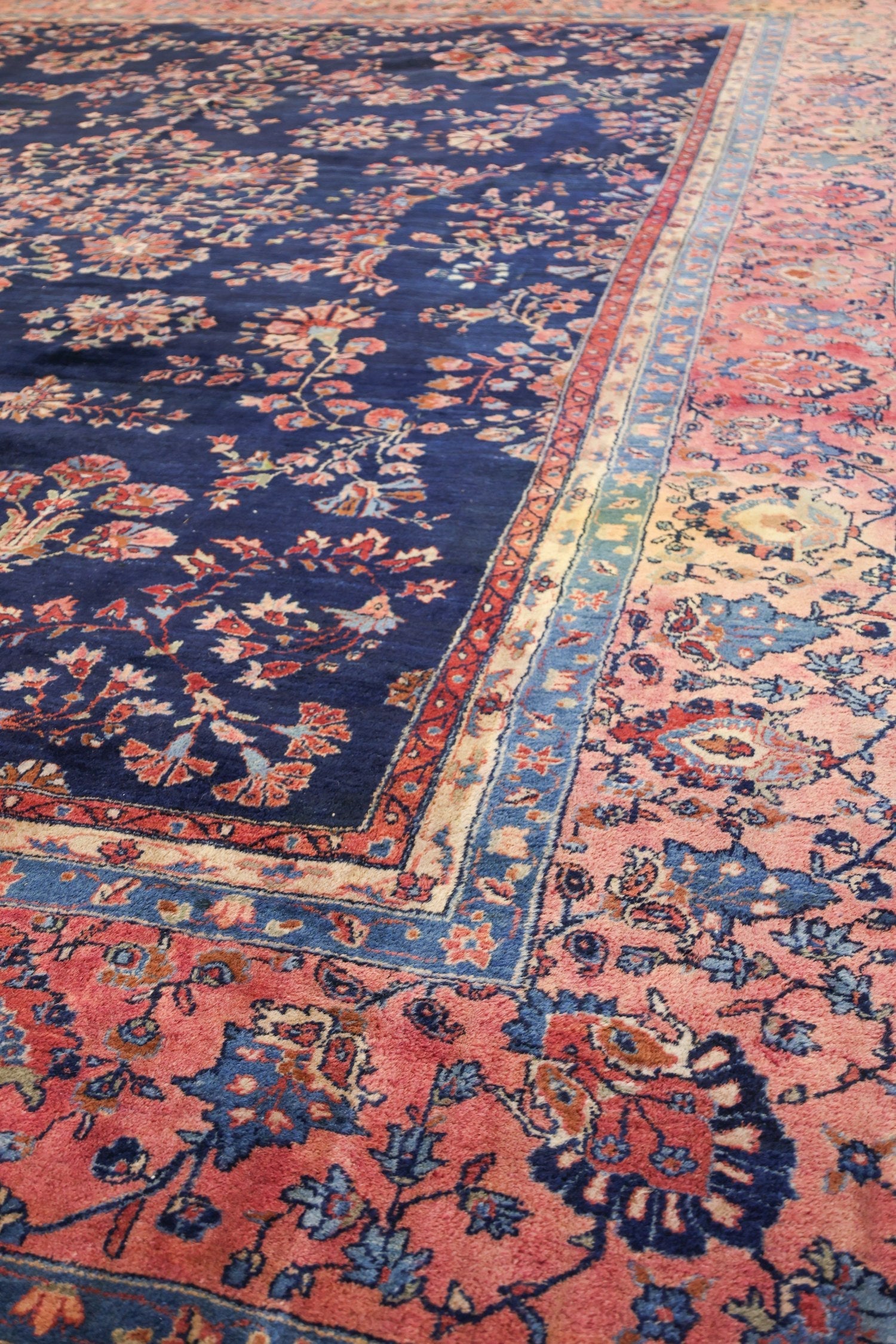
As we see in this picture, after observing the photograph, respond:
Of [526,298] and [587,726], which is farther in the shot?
[526,298]

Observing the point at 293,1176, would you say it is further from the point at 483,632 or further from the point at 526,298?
the point at 526,298

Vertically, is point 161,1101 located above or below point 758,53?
below

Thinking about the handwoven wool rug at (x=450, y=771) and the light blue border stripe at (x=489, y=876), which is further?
the light blue border stripe at (x=489, y=876)

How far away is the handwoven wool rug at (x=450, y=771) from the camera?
1204 mm

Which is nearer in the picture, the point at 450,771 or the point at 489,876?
the point at 489,876

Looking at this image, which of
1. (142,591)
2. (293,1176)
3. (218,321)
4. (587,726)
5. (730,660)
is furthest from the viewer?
(218,321)

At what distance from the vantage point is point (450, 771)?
1.76 metres

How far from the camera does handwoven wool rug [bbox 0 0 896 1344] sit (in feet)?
3.95

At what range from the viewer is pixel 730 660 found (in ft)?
6.41

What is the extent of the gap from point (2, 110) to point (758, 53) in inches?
136

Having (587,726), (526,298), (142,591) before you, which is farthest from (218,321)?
(587,726)

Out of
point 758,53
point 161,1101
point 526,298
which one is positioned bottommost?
point 161,1101

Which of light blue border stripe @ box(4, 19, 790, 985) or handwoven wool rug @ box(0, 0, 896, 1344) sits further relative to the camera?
light blue border stripe @ box(4, 19, 790, 985)

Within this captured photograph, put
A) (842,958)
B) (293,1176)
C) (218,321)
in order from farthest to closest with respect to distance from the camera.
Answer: (218,321)
(842,958)
(293,1176)
